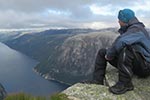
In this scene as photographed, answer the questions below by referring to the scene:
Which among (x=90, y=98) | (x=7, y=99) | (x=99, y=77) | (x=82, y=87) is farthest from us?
(x=99, y=77)

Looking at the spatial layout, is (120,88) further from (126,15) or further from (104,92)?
(126,15)

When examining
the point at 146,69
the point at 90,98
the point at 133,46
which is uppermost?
the point at 133,46

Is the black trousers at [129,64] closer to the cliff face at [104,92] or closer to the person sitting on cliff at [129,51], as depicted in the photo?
the person sitting on cliff at [129,51]

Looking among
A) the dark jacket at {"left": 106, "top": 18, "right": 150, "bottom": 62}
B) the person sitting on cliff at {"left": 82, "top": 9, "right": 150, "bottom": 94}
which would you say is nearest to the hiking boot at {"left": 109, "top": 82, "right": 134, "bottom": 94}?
the person sitting on cliff at {"left": 82, "top": 9, "right": 150, "bottom": 94}

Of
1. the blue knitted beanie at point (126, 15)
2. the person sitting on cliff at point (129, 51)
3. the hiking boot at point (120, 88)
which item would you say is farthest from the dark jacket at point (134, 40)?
the hiking boot at point (120, 88)

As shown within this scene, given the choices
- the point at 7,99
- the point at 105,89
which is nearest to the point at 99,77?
the point at 105,89

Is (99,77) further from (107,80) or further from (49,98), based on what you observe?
(49,98)
